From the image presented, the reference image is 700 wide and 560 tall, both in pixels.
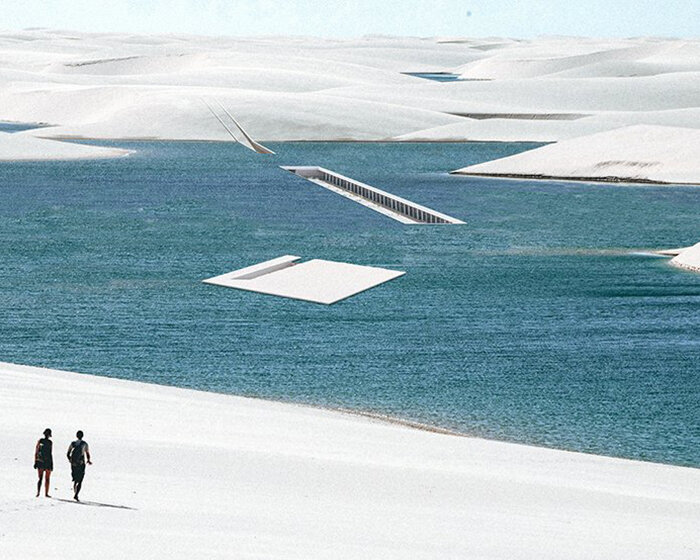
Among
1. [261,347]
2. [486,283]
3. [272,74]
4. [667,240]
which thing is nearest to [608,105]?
[272,74]

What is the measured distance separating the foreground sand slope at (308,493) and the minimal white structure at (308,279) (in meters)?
14.1

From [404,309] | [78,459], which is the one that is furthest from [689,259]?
[78,459]

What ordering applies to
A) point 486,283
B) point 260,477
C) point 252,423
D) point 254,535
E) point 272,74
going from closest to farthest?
1. point 254,535
2. point 260,477
3. point 252,423
4. point 486,283
5. point 272,74

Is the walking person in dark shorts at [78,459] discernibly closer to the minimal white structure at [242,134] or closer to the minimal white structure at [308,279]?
the minimal white structure at [308,279]

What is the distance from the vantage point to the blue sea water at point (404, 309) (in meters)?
23.7

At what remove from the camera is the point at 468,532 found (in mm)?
14508

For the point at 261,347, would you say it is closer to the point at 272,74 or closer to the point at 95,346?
the point at 95,346

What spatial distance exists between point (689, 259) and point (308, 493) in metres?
27.8

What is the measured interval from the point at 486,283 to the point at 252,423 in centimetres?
1827

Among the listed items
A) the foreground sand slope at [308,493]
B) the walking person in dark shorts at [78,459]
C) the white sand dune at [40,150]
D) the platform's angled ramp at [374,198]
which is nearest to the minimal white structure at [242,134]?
the white sand dune at [40,150]

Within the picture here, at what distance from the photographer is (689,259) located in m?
41.3

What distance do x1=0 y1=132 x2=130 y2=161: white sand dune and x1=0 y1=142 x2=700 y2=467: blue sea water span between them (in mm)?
21866

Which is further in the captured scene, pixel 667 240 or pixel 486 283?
pixel 667 240

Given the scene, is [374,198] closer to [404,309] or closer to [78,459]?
[404,309]
